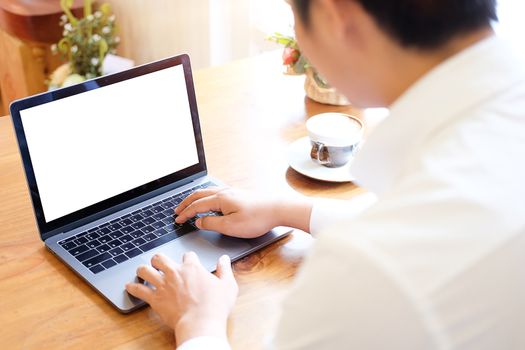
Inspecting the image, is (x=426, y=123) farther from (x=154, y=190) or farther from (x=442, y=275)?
(x=154, y=190)

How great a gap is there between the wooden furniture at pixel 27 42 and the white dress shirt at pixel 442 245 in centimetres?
241

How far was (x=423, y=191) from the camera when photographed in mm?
555

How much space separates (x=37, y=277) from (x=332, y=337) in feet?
1.83

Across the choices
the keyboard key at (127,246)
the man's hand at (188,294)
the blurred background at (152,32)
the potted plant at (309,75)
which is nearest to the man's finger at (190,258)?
the man's hand at (188,294)

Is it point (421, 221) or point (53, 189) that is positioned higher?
point (421, 221)

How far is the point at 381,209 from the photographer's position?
56cm

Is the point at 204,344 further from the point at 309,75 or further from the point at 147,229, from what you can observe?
the point at 309,75

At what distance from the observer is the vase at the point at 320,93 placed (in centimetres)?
149

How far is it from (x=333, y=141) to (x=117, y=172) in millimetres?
389

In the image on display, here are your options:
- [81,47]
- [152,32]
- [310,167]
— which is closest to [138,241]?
[310,167]

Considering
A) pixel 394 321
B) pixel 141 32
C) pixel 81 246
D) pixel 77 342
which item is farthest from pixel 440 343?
Result: pixel 141 32

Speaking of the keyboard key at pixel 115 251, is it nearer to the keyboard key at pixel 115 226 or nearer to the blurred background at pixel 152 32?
the keyboard key at pixel 115 226

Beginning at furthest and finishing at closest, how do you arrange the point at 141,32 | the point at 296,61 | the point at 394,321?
the point at 141,32
the point at 296,61
the point at 394,321

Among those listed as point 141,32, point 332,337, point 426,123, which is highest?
point 426,123
